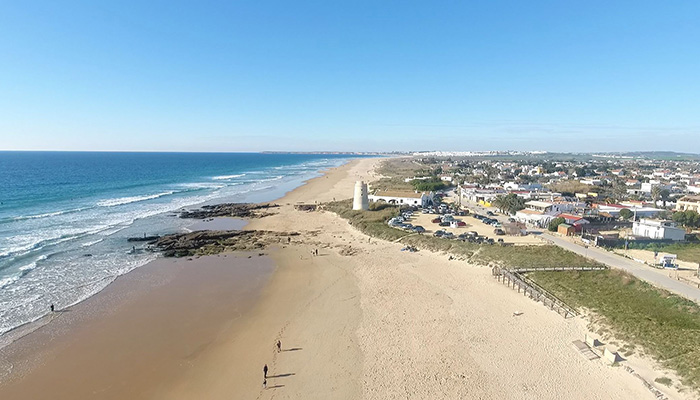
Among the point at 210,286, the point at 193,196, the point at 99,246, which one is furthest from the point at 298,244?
the point at 193,196

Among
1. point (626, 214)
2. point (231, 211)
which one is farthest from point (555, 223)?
point (231, 211)

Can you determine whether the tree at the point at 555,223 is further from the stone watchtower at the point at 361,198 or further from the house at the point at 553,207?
the stone watchtower at the point at 361,198

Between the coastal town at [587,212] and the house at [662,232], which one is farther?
the coastal town at [587,212]

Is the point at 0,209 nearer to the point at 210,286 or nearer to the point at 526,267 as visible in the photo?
the point at 210,286

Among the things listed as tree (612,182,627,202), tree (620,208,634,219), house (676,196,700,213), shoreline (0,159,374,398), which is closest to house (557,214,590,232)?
tree (620,208,634,219)

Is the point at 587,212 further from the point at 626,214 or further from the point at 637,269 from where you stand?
the point at 637,269

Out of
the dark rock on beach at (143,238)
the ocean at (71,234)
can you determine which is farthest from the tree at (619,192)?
the dark rock on beach at (143,238)
